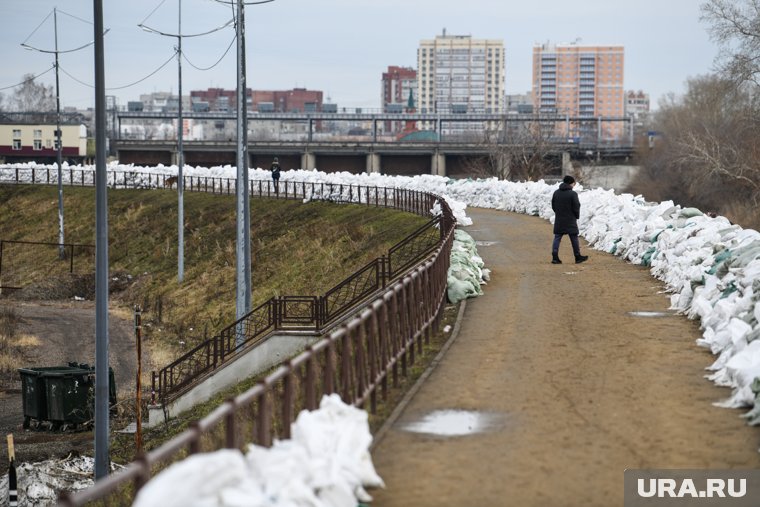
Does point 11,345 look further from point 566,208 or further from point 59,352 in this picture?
point 566,208

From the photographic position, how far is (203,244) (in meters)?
54.2

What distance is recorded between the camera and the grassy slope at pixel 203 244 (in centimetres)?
4088

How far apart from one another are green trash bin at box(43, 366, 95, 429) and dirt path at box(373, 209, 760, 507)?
10.6 m

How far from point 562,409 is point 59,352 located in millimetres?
27021

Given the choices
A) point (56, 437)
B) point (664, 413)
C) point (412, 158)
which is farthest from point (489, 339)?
point (412, 158)

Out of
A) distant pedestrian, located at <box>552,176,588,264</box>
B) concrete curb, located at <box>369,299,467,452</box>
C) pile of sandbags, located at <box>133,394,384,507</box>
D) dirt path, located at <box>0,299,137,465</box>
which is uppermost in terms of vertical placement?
distant pedestrian, located at <box>552,176,588,264</box>

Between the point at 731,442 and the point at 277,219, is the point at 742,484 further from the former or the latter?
the point at 277,219

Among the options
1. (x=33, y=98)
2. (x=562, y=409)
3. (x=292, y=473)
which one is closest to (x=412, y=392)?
(x=562, y=409)

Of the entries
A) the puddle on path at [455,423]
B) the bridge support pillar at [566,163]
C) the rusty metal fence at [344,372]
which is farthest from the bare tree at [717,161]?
the puddle on path at [455,423]

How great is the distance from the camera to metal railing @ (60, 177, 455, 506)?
23.0ft

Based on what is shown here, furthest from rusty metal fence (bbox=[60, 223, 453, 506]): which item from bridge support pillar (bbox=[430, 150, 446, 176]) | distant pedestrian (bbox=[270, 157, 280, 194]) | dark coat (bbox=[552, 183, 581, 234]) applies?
bridge support pillar (bbox=[430, 150, 446, 176])

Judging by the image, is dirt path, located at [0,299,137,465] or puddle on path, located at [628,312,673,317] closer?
puddle on path, located at [628,312,673,317]

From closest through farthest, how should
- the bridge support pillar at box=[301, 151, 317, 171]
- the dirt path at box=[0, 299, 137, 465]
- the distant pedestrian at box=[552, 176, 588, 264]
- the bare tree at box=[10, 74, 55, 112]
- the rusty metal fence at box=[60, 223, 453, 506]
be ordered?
1. the rusty metal fence at box=[60, 223, 453, 506]
2. the distant pedestrian at box=[552, 176, 588, 264]
3. the dirt path at box=[0, 299, 137, 465]
4. the bridge support pillar at box=[301, 151, 317, 171]
5. the bare tree at box=[10, 74, 55, 112]

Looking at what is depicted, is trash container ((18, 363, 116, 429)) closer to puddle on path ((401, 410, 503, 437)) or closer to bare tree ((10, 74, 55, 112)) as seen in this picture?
puddle on path ((401, 410, 503, 437))
